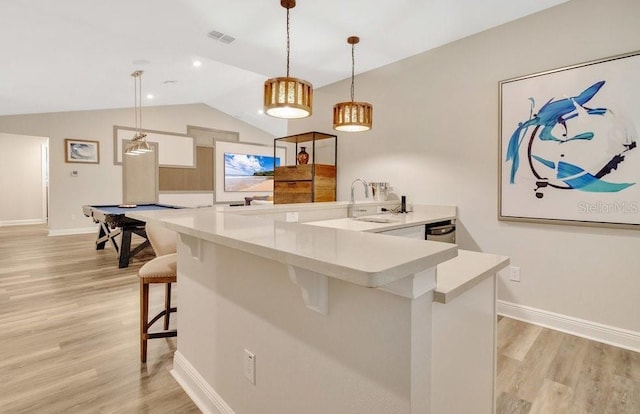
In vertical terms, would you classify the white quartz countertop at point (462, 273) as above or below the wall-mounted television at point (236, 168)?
below

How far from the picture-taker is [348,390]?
976 mm

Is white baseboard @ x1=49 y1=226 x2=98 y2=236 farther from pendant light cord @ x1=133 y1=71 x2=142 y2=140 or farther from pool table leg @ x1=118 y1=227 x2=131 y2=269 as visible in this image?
pool table leg @ x1=118 y1=227 x2=131 y2=269

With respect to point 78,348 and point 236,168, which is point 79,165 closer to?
point 236,168

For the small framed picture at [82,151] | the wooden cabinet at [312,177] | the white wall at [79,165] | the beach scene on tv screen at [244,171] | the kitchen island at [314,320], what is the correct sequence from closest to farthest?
the kitchen island at [314,320], the wooden cabinet at [312,177], the white wall at [79,165], the small framed picture at [82,151], the beach scene on tv screen at [244,171]

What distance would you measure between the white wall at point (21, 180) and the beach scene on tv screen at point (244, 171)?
4627 mm

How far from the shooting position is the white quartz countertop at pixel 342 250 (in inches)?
25.9

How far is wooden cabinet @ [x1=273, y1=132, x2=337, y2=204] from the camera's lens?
4.16 m

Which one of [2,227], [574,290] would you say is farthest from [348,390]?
[2,227]

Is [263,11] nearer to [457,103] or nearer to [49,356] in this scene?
[457,103]

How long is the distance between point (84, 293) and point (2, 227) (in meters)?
7.31

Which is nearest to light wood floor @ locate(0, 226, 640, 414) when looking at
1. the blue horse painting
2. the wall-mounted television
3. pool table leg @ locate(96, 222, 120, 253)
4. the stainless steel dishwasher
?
the stainless steel dishwasher

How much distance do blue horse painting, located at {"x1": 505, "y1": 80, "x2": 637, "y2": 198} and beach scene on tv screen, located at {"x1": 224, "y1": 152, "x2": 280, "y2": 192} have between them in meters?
7.32

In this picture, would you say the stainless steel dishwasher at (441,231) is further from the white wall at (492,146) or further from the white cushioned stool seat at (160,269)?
the white cushioned stool seat at (160,269)

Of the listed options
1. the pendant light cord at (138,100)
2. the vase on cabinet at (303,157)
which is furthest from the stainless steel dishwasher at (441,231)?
the pendant light cord at (138,100)
